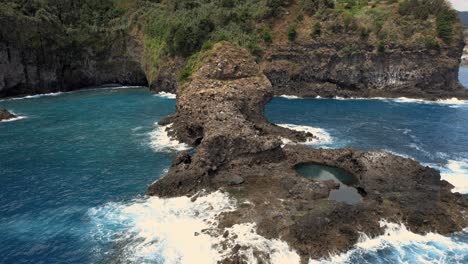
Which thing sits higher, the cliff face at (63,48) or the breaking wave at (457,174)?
the cliff face at (63,48)

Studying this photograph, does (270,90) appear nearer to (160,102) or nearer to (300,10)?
(160,102)

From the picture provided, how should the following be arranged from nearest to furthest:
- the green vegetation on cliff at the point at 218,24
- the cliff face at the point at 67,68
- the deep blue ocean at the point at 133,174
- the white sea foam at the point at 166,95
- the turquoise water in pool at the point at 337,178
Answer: the deep blue ocean at the point at 133,174 < the turquoise water in pool at the point at 337,178 < the white sea foam at the point at 166,95 < the green vegetation on cliff at the point at 218,24 < the cliff face at the point at 67,68

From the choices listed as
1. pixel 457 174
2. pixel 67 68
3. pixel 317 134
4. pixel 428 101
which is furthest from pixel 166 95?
pixel 457 174

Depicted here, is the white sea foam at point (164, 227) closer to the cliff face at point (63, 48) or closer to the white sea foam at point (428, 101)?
the white sea foam at point (428, 101)

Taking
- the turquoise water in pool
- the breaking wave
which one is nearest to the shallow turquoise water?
the turquoise water in pool

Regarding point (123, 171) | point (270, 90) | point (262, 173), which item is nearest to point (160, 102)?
point (270, 90)

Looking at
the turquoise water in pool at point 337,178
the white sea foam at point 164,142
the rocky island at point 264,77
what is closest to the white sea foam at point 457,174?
the rocky island at point 264,77
